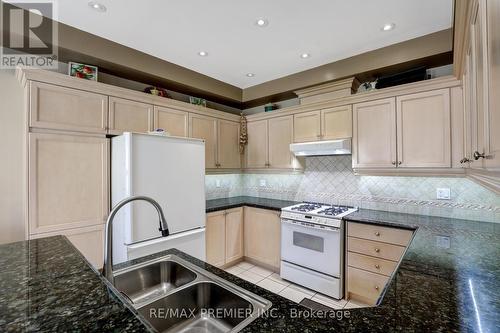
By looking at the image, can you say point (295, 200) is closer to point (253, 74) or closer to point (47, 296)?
point (253, 74)

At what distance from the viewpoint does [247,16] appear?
6.59 ft

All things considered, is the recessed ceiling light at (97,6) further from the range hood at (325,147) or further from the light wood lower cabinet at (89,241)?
the range hood at (325,147)

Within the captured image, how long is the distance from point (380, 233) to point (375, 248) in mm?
165

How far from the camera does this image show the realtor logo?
6.23ft

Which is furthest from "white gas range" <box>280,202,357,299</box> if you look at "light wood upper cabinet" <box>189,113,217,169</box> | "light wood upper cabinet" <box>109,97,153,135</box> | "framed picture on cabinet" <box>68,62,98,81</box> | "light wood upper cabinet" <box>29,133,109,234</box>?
"framed picture on cabinet" <box>68,62,98,81</box>

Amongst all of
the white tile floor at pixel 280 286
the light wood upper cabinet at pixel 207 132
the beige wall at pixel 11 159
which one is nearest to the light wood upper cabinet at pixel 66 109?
the beige wall at pixel 11 159

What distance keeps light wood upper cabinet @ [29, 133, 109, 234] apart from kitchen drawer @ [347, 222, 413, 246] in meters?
2.57

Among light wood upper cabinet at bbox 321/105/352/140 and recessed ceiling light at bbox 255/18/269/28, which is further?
light wood upper cabinet at bbox 321/105/352/140

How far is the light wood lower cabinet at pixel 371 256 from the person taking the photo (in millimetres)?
2213

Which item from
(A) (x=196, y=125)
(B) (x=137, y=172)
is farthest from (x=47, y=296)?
(A) (x=196, y=125)

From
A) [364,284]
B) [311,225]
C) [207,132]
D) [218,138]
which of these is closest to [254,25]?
[207,132]

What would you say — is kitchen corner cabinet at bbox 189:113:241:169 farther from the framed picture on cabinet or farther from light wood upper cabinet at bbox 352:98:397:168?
light wood upper cabinet at bbox 352:98:397:168

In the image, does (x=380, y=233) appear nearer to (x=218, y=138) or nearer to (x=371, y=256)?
(x=371, y=256)

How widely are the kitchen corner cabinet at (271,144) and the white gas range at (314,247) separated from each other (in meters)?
0.77
